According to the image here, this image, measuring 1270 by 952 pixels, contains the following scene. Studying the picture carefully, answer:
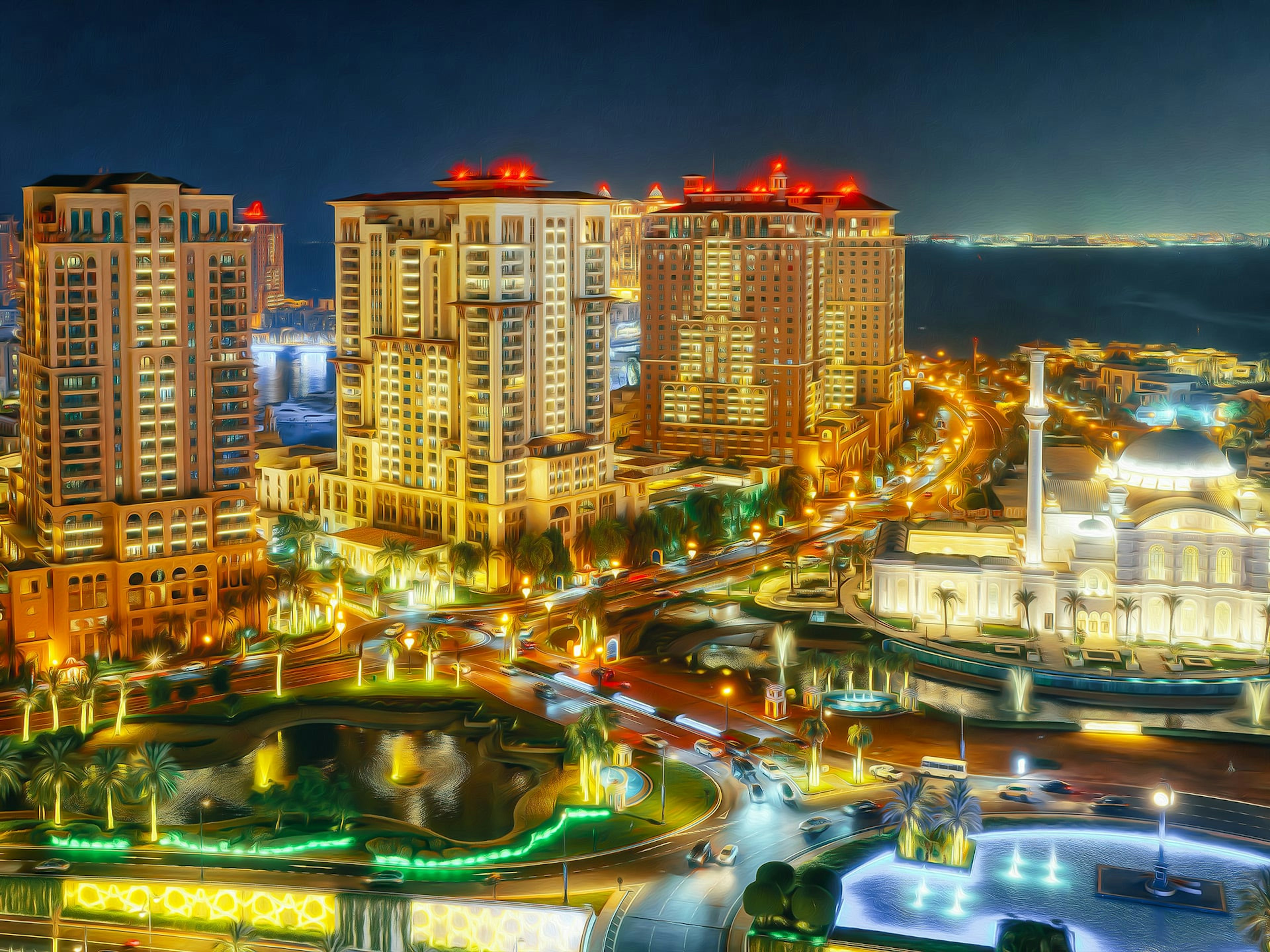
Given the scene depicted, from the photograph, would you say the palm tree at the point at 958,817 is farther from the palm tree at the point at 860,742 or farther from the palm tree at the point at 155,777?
the palm tree at the point at 155,777

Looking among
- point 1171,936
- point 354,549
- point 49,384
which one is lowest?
A: point 1171,936

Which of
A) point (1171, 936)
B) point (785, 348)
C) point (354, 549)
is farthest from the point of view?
point (785, 348)

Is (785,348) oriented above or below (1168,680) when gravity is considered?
above

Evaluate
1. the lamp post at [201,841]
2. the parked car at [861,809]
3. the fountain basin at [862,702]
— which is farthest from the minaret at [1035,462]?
the lamp post at [201,841]

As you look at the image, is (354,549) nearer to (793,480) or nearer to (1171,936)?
(793,480)

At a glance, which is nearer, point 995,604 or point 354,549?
point 995,604

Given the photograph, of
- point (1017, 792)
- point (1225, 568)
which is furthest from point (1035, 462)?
point (1017, 792)

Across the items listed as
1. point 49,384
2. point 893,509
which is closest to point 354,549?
point 49,384

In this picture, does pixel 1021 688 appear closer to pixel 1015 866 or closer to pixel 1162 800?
pixel 1162 800
